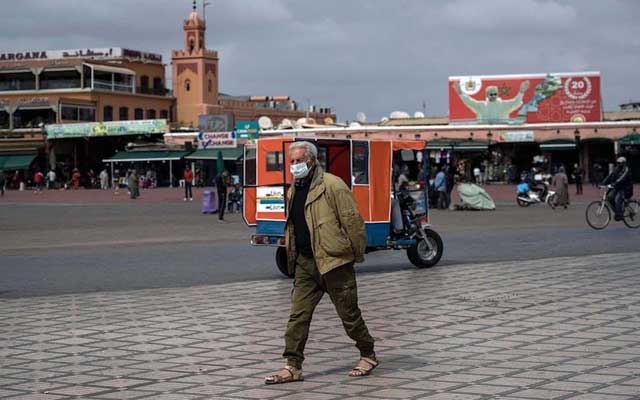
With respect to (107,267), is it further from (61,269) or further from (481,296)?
(481,296)

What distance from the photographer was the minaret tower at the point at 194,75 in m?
92.3

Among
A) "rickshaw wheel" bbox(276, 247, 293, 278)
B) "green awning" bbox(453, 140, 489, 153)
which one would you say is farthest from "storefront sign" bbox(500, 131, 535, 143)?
"rickshaw wheel" bbox(276, 247, 293, 278)

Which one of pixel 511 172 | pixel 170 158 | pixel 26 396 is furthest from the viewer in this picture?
pixel 170 158

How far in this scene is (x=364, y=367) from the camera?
715 cm

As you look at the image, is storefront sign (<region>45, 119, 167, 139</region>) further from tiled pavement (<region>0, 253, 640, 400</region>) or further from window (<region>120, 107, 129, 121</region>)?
tiled pavement (<region>0, 253, 640, 400</region>)

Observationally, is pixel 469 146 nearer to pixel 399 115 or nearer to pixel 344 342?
pixel 399 115

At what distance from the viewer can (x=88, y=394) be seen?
22.0ft

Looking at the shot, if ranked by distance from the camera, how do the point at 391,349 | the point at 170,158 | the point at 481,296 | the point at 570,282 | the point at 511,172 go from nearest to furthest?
the point at 391,349
the point at 481,296
the point at 570,282
the point at 511,172
the point at 170,158

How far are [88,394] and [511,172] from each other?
57.3m

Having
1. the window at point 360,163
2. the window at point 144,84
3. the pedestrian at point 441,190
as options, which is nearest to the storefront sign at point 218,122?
the pedestrian at point 441,190

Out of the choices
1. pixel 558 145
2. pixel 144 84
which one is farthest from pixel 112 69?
pixel 558 145

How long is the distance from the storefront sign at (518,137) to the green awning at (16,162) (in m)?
31.6

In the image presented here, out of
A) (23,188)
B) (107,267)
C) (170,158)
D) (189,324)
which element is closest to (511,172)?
(170,158)

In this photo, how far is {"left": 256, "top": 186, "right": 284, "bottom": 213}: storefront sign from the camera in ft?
49.5
